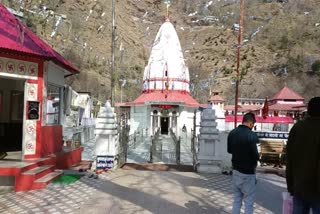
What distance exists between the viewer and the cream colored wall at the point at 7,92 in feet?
41.1

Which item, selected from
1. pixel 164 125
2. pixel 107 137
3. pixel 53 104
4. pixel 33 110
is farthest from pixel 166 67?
pixel 33 110

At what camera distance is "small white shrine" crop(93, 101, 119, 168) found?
1127cm

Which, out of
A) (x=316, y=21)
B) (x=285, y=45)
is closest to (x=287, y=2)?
(x=316, y=21)

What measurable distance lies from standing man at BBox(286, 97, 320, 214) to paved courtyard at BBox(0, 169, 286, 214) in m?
2.93

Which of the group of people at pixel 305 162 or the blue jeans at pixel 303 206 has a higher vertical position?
the group of people at pixel 305 162

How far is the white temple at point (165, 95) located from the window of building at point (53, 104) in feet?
58.1

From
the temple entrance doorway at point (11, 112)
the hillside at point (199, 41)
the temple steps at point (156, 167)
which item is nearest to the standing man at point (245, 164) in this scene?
the temple steps at point (156, 167)

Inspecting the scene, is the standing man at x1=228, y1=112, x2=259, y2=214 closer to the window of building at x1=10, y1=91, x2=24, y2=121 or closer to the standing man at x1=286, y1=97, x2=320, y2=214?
the standing man at x1=286, y1=97, x2=320, y2=214

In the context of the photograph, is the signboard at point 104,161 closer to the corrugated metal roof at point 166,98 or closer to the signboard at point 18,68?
the signboard at point 18,68

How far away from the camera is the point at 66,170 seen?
10.7 meters

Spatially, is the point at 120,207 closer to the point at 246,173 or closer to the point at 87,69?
the point at 246,173

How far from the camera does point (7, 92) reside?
1288 cm

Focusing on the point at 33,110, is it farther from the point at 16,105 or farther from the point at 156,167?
the point at 156,167

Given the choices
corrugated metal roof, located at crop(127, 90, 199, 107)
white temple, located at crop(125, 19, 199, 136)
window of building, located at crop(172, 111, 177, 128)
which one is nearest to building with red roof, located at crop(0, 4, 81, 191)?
corrugated metal roof, located at crop(127, 90, 199, 107)
